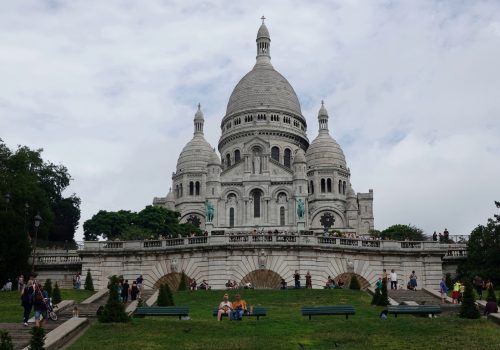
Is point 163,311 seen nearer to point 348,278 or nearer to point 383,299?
point 383,299

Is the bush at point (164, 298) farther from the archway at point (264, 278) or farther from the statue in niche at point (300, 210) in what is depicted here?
the statue in niche at point (300, 210)

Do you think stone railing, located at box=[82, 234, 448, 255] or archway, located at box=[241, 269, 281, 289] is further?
stone railing, located at box=[82, 234, 448, 255]

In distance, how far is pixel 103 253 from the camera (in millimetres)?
48906

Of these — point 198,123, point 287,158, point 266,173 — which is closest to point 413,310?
point 266,173

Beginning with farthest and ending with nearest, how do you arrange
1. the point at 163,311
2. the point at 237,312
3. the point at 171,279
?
the point at 171,279
the point at 163,311
the point at 237,312

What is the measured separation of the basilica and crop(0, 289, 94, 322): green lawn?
60.7 metres

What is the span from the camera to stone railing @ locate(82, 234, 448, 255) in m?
47.0

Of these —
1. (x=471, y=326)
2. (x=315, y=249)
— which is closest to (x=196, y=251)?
(x=315, y=249)

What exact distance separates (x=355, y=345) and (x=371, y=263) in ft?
86.1

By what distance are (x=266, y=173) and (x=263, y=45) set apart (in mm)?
34874

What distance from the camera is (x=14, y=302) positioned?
34.8 meters

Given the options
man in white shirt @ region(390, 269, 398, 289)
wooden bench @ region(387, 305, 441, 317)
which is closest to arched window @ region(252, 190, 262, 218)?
man in white shirt @ region(390, 269, 398, 289)

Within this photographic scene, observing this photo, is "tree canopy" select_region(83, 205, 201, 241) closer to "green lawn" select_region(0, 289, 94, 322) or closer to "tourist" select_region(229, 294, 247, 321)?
"green lawn" select_region(0, 289, 94, 322)

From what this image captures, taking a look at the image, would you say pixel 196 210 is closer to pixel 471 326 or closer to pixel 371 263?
pixel 371 263
